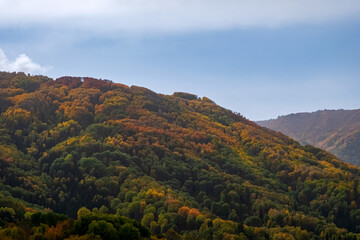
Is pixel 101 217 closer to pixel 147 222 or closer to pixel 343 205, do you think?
pixel 147 222

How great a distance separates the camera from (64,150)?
191375 millimetres

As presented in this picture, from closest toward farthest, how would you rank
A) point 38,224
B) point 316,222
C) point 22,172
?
1. point 38,224
2. point 316,222
3. point 22,172

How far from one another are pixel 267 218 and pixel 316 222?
1604 centimetres

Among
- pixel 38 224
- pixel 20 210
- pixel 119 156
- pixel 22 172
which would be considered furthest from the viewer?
pixel 119 156

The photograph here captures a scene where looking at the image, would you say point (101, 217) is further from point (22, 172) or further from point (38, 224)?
point (22, 172)

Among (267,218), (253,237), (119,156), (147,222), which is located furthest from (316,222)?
(119,156)

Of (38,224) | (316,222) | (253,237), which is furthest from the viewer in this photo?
(316,222)

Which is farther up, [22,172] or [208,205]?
[22,172]

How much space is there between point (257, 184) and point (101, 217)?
10765 centimetres

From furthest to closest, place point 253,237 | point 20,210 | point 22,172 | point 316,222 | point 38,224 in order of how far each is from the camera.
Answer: point 22,172, point 316,222, point 253,237, point 20,210, point 38,224

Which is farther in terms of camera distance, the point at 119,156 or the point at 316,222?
the point at 119,156

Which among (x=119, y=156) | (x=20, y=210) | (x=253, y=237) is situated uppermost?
(x=119, y=156)

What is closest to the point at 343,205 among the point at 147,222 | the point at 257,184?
the point at 257,184

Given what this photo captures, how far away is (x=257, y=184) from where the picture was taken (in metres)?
199
